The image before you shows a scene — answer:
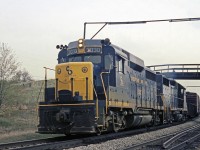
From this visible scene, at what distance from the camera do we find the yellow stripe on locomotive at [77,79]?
13637 mm

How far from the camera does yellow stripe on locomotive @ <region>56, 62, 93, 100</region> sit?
13637 mm

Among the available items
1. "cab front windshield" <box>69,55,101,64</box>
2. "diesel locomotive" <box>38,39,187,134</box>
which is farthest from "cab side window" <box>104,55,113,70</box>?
"cab front windshield" <box>69,55,101,64</box>

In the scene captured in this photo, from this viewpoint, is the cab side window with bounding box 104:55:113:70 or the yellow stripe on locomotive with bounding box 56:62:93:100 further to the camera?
the cab side window with bounding box 104:55:113:70

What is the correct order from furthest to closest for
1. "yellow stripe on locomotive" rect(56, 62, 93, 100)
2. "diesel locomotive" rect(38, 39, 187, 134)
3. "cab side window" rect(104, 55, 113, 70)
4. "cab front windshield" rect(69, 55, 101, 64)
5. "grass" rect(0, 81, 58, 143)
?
"grass" rect(0, 81, 58, 143) < "cab front windshield" rect(69, 55, 101, 64) < "cab side window" rect(104, 55, 113, 70) < "yellow stripe on locomotive" rect(56, 62, 93, 100) < "diesel locomotive" rect(38, 39, 187, 134)

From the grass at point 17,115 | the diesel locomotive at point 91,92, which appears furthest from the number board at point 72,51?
the grass at point 17,115

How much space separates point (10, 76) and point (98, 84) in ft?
60.9

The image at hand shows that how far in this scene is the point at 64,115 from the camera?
41.7 feet

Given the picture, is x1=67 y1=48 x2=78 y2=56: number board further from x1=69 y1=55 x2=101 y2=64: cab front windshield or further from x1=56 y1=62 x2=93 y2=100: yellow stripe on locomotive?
x1=56 y1=62 x2=93 y2=100: yellow stripe on locomotive

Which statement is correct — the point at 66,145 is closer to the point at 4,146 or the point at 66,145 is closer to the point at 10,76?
the point at 4,146

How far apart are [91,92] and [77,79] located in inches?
33.4

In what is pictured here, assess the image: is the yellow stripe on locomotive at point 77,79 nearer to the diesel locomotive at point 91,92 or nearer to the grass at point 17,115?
the diesel locomotive at point 91,92

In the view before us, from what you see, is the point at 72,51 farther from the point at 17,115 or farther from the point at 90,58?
the point at 17,115

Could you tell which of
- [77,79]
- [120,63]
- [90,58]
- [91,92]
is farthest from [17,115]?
[91,92]

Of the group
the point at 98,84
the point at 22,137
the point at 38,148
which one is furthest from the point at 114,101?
the point at 22,137
